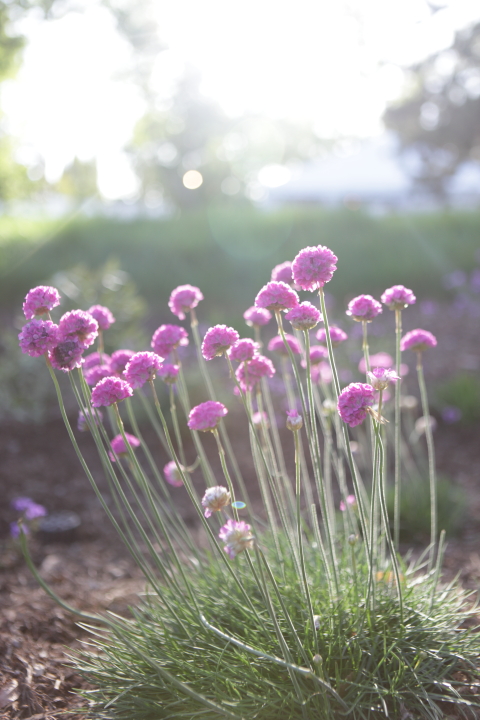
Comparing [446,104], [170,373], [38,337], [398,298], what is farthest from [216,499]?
[446,104]

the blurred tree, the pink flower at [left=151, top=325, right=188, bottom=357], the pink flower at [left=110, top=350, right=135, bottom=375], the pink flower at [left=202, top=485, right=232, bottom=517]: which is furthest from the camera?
the blurred tree

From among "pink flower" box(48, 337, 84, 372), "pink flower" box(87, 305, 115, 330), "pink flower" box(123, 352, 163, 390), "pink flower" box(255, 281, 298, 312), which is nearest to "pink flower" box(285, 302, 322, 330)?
"pink flower" box(255, 281, 298, 312)

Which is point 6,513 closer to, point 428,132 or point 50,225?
point 50,225

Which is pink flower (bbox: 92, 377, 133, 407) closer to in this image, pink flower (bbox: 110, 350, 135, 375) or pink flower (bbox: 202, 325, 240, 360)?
pink flower (bbox: 202, 325, 240, 360)

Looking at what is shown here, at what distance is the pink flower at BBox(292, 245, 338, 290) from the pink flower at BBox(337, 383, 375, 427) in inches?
13.4

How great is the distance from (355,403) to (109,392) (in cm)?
71

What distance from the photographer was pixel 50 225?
1396cm

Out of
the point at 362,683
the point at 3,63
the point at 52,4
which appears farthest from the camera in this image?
the point at 52,4

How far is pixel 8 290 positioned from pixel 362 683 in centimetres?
1032

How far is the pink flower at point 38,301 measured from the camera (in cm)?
171

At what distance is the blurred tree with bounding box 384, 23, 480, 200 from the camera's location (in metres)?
22.1

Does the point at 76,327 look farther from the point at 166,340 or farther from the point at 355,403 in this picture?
the point at 355,403

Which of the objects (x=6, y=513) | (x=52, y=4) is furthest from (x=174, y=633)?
(x=52, y=4)

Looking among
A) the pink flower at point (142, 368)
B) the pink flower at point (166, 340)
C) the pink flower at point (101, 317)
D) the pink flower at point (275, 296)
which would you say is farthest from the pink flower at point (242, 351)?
the pink flower at point (101, 317)
